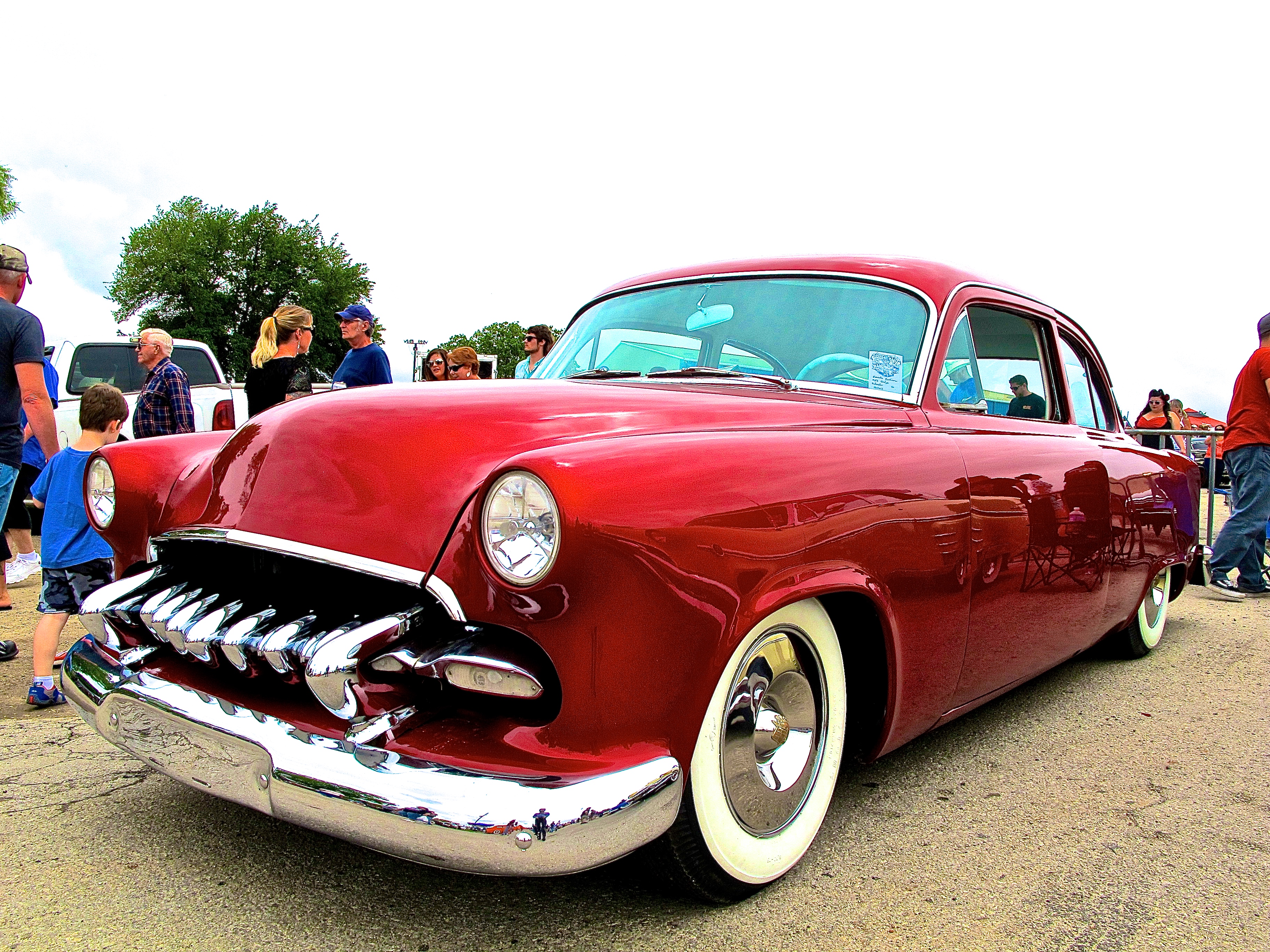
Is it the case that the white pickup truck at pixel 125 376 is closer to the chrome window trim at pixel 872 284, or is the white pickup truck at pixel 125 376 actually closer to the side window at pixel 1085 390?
the chrome window trim at pixel 872 284

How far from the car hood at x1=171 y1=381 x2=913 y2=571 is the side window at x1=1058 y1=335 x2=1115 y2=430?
157cm

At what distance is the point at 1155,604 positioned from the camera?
433 centimetres

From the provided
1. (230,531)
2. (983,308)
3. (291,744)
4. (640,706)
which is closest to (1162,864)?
(640,706)

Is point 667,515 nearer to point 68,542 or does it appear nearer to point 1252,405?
point 68,542

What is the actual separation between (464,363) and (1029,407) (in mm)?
4205

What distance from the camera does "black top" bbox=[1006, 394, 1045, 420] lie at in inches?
126

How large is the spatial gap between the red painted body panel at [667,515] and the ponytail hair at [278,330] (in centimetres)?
245

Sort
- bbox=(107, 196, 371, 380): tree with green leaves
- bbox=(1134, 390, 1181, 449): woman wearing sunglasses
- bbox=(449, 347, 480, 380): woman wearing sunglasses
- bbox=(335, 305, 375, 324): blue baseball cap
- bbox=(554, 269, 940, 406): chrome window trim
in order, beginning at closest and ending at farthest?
bbox=(554, 269, 940, 406): chrome window trim
bbox=(335, 305, 375, 324): blue baseball cap
bbox=(449, 347, 480, 380): woman wearing sunglasses
bbox=(1134, 390, 1181, 449): woman wearing sunglasses
bbox=(107, 196, 371, 380): tree with green leaves

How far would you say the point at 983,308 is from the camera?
3.06 metres

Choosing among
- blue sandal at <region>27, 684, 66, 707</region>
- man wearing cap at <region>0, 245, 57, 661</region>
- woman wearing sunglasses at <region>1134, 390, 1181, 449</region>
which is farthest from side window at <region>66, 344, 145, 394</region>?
woman wearing sunglasses at <region>1134, 390, 1181, 449</region>

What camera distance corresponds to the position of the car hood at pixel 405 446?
1.82 m

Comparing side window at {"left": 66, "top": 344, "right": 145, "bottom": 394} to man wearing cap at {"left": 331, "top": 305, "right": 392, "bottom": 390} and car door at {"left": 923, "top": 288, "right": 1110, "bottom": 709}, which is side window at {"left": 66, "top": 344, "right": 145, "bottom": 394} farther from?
car door at {"left": 923, "top": 288, "right": 1110, "bottom": 709}

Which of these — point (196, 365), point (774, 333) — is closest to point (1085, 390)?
point (774, 333)

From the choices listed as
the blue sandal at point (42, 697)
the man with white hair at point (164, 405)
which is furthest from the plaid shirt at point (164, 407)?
the blue sandal at point (42, 697)
